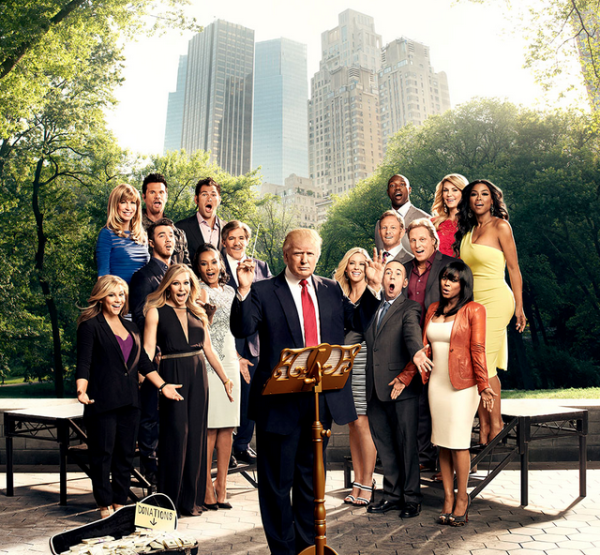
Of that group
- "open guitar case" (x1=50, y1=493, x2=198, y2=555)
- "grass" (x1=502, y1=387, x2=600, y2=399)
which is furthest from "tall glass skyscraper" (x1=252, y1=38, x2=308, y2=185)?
"open guitar case" (x1=50, y1=493, x2=198, y2=555)

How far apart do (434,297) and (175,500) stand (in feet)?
9.98

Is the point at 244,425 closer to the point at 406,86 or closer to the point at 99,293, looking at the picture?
the point at 99,293

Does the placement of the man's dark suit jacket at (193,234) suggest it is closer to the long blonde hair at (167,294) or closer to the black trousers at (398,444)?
the long blonde hair at (167,294)

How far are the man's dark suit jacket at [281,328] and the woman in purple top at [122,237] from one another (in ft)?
8.07

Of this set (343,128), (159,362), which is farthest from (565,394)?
(343,128)

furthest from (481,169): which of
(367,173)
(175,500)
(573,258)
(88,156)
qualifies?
(367,173)

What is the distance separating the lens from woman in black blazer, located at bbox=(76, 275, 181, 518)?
4.61 metres

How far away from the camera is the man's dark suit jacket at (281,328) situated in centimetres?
348

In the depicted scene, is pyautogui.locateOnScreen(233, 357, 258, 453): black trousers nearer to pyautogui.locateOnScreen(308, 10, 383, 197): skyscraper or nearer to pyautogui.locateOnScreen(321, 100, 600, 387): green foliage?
pyautogui.locateOnScreen(321, 100, 600, 387): green foliage

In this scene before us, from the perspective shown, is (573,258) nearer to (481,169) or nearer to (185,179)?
(481,169)

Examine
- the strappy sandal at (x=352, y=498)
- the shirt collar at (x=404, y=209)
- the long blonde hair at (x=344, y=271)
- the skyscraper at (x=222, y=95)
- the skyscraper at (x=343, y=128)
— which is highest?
the skyscraper at (x=222, y=95)

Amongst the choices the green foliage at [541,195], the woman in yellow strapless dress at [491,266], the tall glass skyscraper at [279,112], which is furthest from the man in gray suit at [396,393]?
the tall glass skyscraper at [279,112]

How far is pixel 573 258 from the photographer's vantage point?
2680 cm

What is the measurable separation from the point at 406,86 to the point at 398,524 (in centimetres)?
12965
